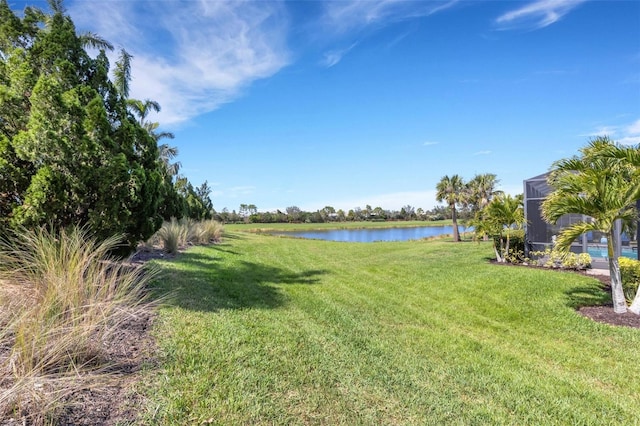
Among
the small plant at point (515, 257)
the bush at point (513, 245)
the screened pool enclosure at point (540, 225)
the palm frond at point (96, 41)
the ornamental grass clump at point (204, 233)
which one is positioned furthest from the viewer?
the ornamental grass clump at point (204, 233)

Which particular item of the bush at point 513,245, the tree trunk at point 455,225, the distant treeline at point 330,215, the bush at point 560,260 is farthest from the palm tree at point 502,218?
the distant treeline at point 330,215

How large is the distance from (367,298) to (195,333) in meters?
3.71

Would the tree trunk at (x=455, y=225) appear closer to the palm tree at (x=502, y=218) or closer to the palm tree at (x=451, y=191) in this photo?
the palm tree at (x=451, y=191)

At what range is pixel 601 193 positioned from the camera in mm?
5355

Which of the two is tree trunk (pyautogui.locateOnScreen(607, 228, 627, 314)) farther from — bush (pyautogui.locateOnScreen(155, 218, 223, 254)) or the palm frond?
the palm frond

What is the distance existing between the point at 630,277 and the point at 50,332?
863cm

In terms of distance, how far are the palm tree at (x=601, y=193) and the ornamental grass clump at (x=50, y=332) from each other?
672cm

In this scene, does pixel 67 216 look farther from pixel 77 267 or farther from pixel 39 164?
pixel 77 267

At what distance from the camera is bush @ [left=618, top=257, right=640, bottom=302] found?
19.6 ft

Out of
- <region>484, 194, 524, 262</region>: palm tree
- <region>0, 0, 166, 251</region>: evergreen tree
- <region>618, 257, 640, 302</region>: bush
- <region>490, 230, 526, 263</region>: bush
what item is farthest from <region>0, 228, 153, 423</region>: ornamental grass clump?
<region>490, 230, 526, 263</region>: bush

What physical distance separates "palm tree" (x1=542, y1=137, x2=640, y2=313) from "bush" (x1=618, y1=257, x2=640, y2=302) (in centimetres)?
85

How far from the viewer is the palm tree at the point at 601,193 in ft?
17.3

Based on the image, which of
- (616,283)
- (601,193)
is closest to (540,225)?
(616,283)

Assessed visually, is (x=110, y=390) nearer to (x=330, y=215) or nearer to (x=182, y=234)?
(x=182, y=234)
